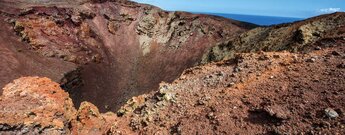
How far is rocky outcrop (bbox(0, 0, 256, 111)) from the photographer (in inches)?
2172

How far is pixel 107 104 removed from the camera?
5256 cm

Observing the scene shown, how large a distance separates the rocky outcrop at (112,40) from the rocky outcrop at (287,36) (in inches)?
384

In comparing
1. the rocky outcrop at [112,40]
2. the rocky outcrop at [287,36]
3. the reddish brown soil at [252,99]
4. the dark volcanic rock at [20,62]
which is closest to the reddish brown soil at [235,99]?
the reddish brown soil at [252,99]

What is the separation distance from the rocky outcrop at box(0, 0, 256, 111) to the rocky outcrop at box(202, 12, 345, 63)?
975cm

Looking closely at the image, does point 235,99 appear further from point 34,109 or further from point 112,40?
point 112,40

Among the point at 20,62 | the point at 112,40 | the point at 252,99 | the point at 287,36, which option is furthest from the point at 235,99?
the point at 112,40

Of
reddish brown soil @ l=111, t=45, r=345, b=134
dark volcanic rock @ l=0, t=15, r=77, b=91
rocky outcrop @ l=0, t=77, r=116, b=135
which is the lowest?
dark volcanic rock @ l=0, t=15, r=77, b=91

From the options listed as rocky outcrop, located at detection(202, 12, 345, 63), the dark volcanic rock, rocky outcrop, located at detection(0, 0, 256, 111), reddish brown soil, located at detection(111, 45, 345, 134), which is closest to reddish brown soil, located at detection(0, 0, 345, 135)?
reddish brown soil, located at detection(111, 45, 345, 134)

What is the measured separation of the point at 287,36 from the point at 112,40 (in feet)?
136

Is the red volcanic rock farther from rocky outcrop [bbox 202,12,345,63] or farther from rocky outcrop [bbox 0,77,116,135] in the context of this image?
rocky outcrop [bbox 202,12,345,63]

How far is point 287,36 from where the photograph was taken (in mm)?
35781

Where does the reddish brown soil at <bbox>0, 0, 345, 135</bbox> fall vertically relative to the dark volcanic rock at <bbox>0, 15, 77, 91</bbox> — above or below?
above

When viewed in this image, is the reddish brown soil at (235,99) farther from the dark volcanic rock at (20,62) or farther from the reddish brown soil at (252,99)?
the dark volcanic rock at (20,62)

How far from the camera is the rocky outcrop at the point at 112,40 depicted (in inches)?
2172
